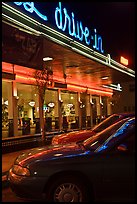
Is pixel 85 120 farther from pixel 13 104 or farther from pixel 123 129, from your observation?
pixel 123 129

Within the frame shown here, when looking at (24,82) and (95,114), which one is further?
(95,114)

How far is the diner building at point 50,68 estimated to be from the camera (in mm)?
10016

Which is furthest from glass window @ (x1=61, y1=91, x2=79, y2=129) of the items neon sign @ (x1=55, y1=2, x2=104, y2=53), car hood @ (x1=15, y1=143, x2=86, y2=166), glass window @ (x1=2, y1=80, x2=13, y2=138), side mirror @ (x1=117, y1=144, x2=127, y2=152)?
side mirror @ (x1=117, y1=144, x2=127, y2=152)

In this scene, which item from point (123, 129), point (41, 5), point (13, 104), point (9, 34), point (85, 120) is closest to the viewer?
point (123, 129)

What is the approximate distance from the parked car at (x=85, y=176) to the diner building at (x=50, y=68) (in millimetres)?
4490

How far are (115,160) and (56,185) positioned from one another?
1079 mm

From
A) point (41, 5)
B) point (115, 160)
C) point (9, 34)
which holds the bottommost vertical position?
point (115, 160)

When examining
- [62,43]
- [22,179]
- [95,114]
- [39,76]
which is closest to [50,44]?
[62,43]

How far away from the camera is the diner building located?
10.0 metres

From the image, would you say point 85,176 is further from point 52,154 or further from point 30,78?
point 30,78

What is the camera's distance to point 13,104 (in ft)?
57.0

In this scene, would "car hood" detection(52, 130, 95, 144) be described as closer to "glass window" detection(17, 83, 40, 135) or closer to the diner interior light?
"glass window" detection(17, 83, 40, 135)

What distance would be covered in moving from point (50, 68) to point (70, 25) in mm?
4259

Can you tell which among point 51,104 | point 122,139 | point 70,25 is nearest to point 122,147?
point 122,139
